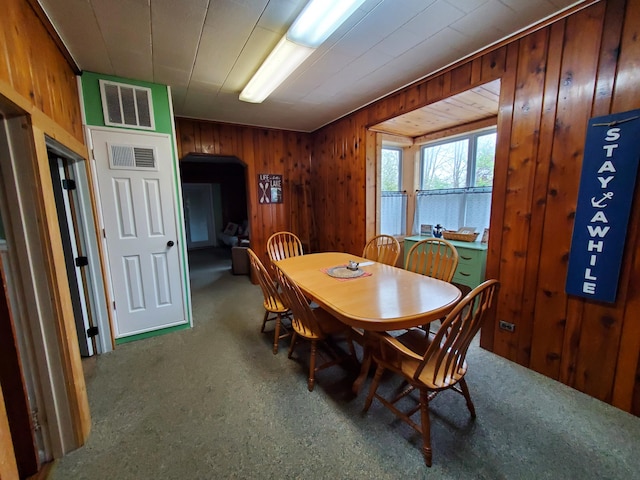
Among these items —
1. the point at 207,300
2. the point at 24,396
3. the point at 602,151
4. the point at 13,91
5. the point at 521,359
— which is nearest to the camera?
the point at 13,91

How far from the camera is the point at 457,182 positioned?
12.3 feet

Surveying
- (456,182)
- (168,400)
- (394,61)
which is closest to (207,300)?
(168,400)

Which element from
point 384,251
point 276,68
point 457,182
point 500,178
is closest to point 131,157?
point 276,68

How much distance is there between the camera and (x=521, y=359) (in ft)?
6.77

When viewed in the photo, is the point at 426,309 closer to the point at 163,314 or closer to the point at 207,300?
the point at 163,314

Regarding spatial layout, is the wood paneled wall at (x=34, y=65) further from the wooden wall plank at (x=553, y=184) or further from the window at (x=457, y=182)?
the window at (x=457, y=182)

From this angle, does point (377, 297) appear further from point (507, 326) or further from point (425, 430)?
point (507, 326)

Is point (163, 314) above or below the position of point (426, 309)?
below

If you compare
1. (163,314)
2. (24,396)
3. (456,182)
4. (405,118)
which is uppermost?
(405,118)

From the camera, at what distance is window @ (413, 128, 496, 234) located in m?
3.43

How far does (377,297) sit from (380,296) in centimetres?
3

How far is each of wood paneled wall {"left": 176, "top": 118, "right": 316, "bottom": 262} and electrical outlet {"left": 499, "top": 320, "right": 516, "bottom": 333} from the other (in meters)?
3.14

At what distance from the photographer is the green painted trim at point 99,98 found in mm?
2270

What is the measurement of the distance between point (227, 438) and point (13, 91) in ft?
6.51
